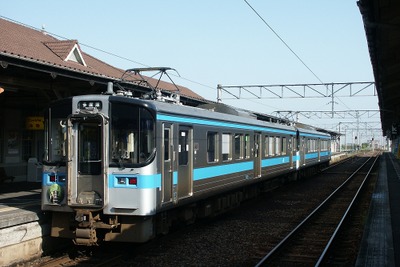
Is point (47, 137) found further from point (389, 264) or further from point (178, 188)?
point (389, 264)

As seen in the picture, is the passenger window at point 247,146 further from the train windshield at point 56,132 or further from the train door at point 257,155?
the train windshield at point 56,132

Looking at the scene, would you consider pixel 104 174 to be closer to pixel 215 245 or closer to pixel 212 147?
pixel 215 245

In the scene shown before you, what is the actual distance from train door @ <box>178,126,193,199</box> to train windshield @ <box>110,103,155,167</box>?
128cm

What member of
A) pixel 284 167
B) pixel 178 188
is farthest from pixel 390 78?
pixel 178 188

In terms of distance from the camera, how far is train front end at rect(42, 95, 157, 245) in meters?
8.06

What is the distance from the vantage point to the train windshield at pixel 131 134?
8.19 m

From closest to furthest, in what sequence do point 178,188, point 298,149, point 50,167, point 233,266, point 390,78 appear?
point 233,266, point 50,167, point 178,188, point 390,78, point 298,149

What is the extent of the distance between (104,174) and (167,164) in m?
1.30

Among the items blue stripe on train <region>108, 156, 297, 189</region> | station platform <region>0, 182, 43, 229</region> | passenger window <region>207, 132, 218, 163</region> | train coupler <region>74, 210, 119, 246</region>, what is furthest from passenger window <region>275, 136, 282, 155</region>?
train coupler <region>74, 210, 119, 246</region>

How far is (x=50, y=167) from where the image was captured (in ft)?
28.2

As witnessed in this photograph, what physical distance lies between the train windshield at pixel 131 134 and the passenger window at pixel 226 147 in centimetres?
392

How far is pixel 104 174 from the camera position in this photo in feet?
26.5

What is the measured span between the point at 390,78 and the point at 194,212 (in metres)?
10.8

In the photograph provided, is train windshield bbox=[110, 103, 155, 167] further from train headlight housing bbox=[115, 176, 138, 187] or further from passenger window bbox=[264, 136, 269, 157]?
passenger window bbox=[264, 136, 269, 157]
